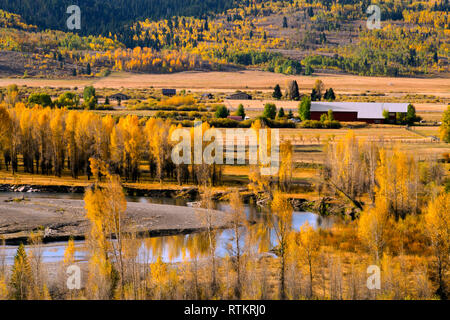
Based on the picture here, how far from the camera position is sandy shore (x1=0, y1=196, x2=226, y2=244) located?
46062mm

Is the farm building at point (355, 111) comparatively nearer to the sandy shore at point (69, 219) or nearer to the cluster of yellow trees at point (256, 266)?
the sandy shore at point (69, 219)

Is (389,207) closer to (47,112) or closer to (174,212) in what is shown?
(174,212)

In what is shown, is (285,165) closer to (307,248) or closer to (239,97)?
(307,248)

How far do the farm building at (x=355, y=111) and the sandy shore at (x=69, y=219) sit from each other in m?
56.3

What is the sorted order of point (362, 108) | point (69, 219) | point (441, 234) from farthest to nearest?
point (362, 108) → point (69, 219) → point (441, 234)

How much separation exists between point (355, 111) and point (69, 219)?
67.1 meters

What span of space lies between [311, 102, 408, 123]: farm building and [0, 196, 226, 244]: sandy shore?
2216 inches

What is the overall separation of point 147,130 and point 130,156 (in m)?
3.81

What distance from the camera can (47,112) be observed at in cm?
7419

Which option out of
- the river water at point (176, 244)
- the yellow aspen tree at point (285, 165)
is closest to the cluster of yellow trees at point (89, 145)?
the yellow aspen tree at point (285, 165)

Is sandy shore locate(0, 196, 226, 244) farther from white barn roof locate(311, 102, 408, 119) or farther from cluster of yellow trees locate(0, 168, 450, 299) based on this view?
white barn roof locate(311, 102, 408, 119)

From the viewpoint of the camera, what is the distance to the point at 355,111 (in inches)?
4186

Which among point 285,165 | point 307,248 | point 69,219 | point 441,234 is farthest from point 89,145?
point 441,234

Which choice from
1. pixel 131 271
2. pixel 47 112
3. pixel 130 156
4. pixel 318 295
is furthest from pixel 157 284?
pixel 47 112
